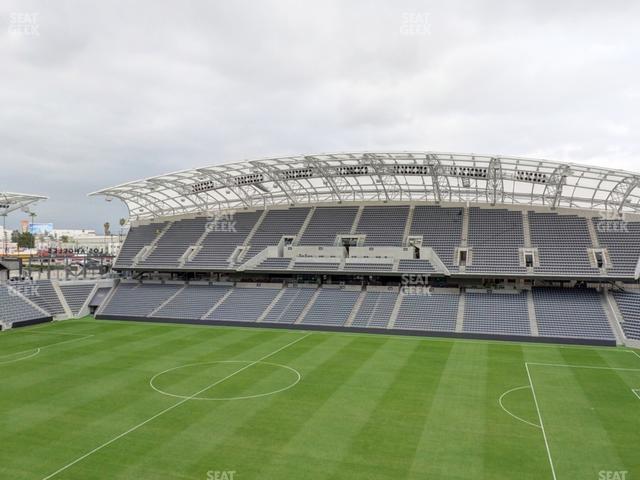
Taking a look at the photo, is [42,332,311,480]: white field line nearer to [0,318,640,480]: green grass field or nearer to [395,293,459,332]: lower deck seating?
[0,318,640,480]: green grass field

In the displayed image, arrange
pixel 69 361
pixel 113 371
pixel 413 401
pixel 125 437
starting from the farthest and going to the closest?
pixel 69 361, pixel 113 371, pixel 413 401, pixel 125 437

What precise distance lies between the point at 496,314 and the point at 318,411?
20117mm

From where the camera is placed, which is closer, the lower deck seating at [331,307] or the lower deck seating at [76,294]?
the lower deck seating at [331,307]

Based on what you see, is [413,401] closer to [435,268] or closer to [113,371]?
[113,371]

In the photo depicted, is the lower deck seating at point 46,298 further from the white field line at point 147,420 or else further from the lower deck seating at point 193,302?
the white field line at point 147,420

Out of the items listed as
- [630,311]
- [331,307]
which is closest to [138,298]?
[331,307]

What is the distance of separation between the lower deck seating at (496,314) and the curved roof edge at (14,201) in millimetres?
36554

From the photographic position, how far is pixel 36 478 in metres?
13.0

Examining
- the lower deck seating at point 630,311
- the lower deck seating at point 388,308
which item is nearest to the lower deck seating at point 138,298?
the lower deck seating at point 388,308

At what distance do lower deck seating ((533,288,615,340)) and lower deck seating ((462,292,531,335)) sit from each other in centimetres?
105

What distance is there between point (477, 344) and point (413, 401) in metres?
12.5

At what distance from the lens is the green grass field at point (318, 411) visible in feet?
44.9

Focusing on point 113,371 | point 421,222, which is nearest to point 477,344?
point 421,222

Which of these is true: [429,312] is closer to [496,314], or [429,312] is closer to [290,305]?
[496,314]
